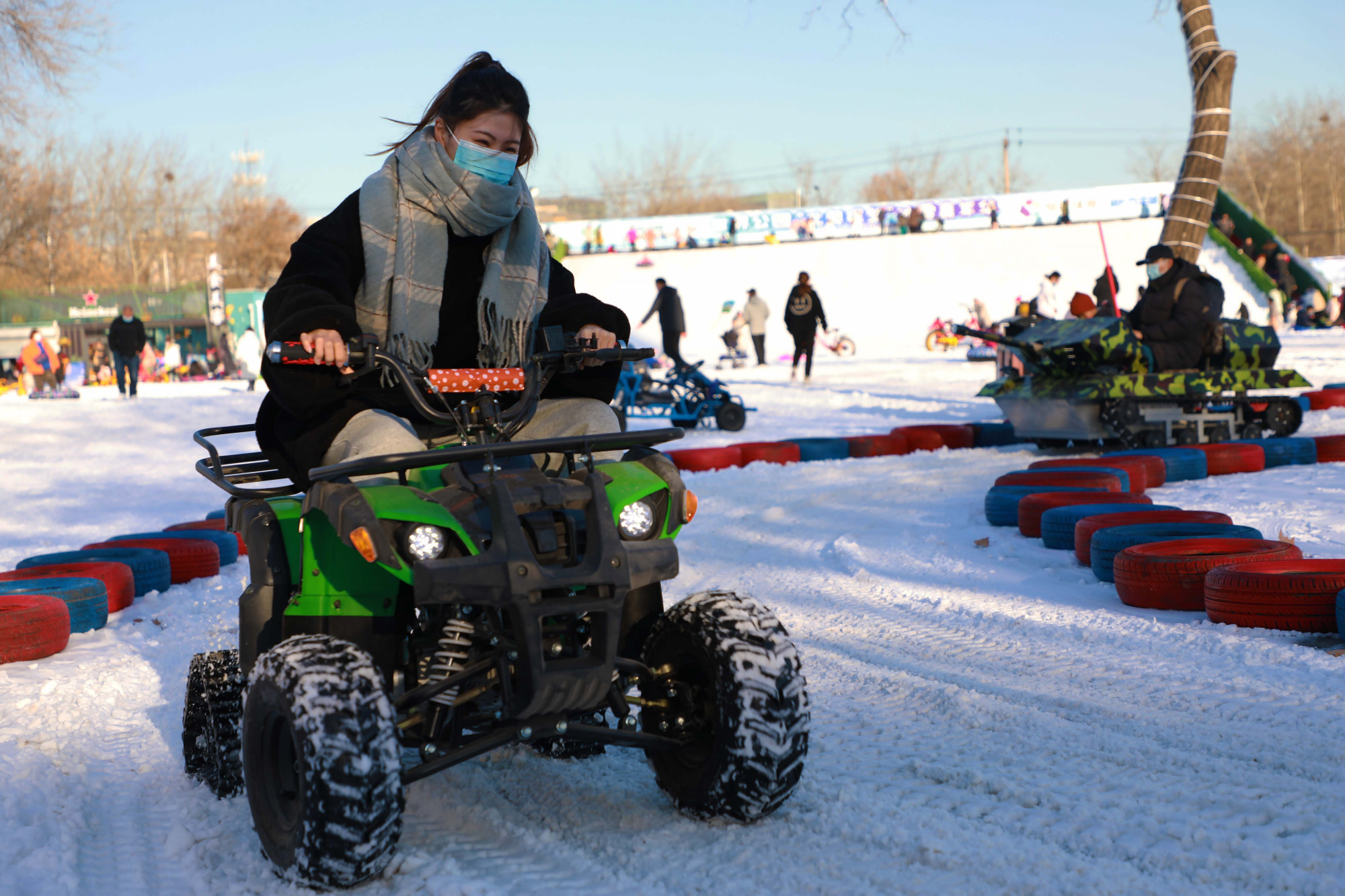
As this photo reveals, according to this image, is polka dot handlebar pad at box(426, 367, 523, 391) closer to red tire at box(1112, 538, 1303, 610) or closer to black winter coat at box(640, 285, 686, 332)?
red tire at box(1112, 538, 1303, 610)

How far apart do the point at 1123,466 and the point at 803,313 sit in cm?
1289

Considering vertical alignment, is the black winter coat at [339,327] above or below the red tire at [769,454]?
above

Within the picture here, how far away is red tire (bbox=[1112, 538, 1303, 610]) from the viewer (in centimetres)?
496

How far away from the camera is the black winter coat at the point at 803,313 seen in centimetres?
2103

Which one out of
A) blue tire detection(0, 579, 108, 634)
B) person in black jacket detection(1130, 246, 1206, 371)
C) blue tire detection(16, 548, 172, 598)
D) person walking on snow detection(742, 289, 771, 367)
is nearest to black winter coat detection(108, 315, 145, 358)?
person walking on snow detection(742, 289, 771, 367)

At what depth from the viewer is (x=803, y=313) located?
21281mm

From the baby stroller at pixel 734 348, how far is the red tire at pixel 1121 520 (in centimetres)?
2312

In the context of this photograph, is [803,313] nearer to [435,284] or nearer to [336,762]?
[435,284]

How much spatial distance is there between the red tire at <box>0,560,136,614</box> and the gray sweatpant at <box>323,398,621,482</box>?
3.65 metres

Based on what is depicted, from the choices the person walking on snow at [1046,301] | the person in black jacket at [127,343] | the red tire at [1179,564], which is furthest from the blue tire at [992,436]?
the person in black jacket at [127,343]

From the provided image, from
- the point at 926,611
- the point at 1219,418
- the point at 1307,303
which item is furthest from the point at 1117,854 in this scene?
the point at 1307,303

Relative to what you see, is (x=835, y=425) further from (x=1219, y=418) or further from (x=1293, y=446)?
(x=1293, y=446)

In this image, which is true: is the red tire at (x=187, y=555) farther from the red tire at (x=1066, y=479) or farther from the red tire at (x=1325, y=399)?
the red tire at (x=1325, y=399)

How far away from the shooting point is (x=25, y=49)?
14117mm
